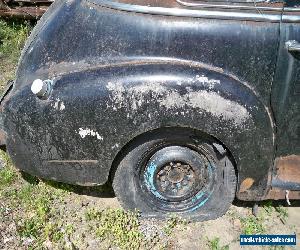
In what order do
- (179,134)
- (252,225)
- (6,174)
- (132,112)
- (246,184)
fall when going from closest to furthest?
1. (132,112)
2. (179,134)
3. (246,184)
4. (252,225)
5. (6,174)

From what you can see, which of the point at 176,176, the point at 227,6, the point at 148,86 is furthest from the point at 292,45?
the point at 176,176

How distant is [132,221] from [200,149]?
80cm

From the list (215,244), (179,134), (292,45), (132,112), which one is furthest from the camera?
(215,244)

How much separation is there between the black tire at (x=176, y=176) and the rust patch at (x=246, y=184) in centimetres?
11

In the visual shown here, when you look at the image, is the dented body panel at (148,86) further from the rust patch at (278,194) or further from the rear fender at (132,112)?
the rust patch at (278,194)

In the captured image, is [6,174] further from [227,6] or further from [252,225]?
[227,6]

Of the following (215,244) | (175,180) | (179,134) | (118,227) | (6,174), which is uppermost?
(179,134)

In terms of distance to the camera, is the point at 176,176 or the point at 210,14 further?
the point at 176,176

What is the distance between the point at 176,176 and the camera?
367 cm

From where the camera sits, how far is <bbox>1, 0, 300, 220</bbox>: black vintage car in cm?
317

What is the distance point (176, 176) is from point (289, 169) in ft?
2.75

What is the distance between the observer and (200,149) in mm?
3527

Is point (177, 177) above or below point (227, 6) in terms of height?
below

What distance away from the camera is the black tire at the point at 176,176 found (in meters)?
3.47
